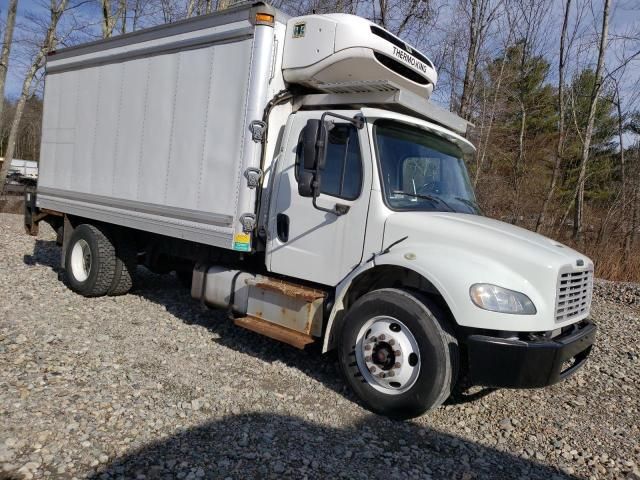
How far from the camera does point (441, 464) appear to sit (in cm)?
338

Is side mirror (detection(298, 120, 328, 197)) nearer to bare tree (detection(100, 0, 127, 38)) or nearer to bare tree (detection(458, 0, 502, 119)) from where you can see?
bare tree (detection(458, 0, 502, 119))

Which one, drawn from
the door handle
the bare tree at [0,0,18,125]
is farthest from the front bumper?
the bare tree at [0,0,18,125]

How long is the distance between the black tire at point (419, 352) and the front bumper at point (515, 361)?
0.20 metres

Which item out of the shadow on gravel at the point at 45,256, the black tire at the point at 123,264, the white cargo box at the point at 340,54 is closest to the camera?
the white cargo box at the point at 340,54

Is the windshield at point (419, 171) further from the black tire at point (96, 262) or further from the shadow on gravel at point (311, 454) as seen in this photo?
the black tire at point (96, 262)

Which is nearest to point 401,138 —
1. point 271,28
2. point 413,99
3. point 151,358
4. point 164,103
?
point 413,99

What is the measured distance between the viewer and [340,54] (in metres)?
4.48

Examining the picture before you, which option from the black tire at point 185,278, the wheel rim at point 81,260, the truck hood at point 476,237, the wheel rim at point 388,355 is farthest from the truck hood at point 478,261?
the wheel rim at point 81,260

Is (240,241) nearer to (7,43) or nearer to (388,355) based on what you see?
(388,355)

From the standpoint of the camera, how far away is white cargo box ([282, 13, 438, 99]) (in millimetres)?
4465

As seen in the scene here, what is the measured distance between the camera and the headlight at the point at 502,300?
3427mm

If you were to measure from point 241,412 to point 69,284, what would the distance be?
4489 mm

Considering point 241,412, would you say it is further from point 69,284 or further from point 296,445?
point 69,284

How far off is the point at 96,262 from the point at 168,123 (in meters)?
2.32
